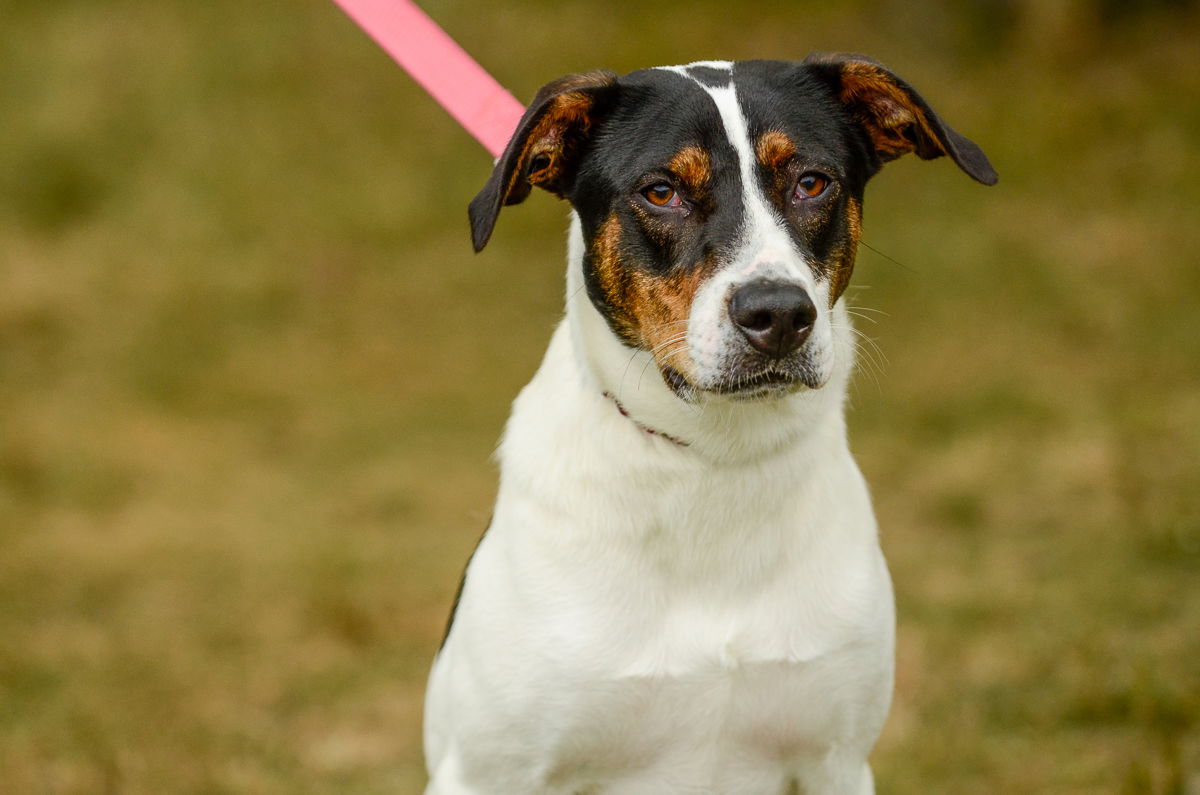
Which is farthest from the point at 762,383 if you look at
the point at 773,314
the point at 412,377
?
the point at 412,377

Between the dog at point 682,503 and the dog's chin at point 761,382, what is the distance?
0.04ft

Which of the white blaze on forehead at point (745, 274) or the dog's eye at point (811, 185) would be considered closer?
the white blaze on forehead at point (745, 274)

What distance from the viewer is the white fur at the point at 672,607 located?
306cm

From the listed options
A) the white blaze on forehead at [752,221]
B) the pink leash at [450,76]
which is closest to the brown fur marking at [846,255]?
the white blaze on forehead at [752,221]

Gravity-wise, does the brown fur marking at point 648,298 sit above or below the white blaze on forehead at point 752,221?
below

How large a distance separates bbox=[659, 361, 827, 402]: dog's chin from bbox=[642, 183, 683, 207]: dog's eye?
13.8 inches

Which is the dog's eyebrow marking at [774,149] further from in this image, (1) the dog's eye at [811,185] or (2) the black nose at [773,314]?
(2) the black nose at [773,314]

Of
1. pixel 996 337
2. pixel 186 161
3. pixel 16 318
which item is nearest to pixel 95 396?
pixel 16 318

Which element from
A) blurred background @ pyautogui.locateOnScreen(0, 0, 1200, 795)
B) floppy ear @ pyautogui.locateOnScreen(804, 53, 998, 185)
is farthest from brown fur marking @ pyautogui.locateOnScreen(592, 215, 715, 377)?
blurred background @ pyautogui.locateOnScreen(0, 0, 1200, 795)

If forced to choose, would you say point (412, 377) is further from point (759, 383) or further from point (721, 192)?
point (759, 383)

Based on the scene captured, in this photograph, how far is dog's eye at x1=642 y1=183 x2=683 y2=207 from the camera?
307 centimetres

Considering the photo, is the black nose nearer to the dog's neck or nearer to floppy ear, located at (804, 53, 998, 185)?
the dog's neck

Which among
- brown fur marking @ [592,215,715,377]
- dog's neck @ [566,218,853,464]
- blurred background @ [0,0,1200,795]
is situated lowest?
blurred background @ [0,0,1200,795]

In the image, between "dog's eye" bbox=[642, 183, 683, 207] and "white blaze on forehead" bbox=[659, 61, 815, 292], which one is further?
"dog's eye" bbox=[642, 183, 683, 207]
